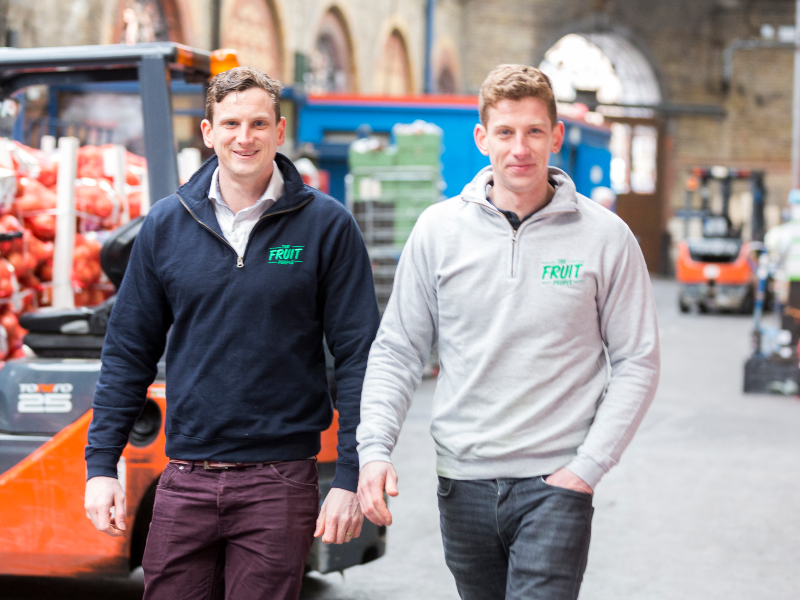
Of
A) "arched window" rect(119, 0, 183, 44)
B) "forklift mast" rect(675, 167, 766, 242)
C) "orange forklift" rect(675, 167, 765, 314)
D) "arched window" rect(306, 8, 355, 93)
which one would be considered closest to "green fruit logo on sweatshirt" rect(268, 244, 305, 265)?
"arched window" rect(119, 0, 183, 44)

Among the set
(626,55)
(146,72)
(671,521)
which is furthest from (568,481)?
(626,55)

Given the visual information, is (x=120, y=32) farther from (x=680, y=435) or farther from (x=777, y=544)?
(x=777, y=544)

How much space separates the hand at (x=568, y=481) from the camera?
233 cm

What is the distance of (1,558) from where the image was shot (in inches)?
138

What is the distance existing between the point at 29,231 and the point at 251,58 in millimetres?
12082

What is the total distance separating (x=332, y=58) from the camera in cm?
1997

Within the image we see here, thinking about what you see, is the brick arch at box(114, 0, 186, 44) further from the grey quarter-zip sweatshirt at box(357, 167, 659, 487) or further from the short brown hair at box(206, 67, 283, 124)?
the grey quarter-zip sweatshirt at box(357, 167, 659, 487)

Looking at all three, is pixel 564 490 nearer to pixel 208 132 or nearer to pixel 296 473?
pixel 296 473

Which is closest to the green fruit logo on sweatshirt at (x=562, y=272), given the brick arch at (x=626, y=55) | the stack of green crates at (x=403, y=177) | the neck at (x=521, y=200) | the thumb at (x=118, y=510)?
the neck at (x=521, y=200)

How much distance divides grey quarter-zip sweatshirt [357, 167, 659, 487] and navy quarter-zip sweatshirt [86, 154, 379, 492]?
0.47 ft

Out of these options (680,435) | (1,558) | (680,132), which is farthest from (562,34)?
(1,558)

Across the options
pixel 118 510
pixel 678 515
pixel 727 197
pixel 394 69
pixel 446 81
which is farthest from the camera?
pixel 446 81

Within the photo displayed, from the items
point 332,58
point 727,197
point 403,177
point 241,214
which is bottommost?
point 727,197

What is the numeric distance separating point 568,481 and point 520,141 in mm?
752
